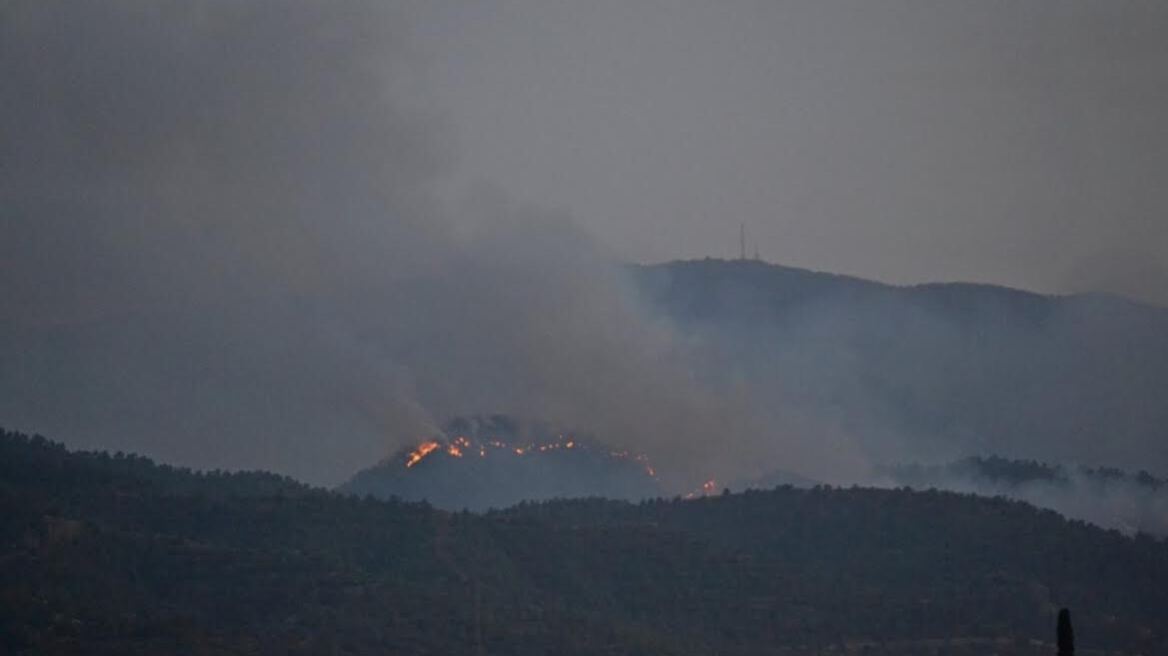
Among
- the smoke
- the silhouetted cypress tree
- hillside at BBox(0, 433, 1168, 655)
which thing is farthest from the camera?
the smoke

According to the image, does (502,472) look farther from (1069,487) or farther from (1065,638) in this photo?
(1065,638)

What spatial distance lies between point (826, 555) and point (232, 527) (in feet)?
95.1

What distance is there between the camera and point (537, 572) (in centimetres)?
8450

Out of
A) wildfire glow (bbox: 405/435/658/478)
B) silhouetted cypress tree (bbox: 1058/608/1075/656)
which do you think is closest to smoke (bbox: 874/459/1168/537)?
wildfire glow (bbox: 405/435/658/478)

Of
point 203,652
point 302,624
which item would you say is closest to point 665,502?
point 302,624

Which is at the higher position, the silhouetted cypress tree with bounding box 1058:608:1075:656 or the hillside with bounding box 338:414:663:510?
the hillside with bounding box 338:414:663:510

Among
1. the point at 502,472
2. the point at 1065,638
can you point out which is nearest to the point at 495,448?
the point at 502,472

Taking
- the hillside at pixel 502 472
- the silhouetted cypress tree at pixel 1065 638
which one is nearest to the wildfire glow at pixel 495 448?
→ the hillside at pixel 502 472

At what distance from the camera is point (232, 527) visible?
81562 mm

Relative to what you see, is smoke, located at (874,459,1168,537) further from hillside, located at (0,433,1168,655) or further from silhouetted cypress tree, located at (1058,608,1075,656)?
silhouetted cypress tree, located at (1058,608,1075,656)

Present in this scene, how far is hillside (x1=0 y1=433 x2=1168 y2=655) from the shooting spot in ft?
227

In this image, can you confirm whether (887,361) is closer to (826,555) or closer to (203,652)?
(826,555)

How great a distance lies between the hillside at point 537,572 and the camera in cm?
6919

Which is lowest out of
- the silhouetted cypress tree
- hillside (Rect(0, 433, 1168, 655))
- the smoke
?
the silhouetted cypress tree
